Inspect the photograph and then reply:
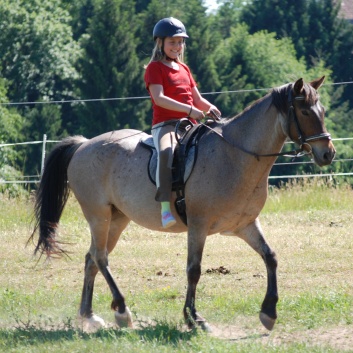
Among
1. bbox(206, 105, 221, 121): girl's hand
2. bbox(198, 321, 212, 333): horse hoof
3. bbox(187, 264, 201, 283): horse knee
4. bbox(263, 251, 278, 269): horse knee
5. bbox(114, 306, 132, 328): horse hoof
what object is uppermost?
bbox(206, 105, 221, 121): girl's hand

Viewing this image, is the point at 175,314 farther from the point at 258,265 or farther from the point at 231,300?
the point at 258,265

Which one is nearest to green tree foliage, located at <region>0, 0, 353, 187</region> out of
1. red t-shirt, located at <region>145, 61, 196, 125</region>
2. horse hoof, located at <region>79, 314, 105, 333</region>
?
horse hoof, located at <region>79, 314, 105, 333</region>

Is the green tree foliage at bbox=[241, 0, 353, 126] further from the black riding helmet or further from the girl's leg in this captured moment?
the girl's leg

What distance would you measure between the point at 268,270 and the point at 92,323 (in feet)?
6.19

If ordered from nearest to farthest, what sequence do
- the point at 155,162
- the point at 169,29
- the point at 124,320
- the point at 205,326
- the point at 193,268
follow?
the point at 205,326 < the point at 193,268 < the point at 169,29 < the point at 155,162 < the point at 124,320

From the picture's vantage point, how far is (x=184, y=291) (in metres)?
10.7

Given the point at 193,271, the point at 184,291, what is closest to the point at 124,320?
the point at 193,271

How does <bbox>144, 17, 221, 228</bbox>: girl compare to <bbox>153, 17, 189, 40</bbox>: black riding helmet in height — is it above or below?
below

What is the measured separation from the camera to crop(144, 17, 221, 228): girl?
8.73 meters

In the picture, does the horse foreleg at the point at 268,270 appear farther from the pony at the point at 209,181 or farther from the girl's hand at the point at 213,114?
the girl's hand at the point at 213,114

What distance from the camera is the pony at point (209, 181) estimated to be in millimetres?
8148

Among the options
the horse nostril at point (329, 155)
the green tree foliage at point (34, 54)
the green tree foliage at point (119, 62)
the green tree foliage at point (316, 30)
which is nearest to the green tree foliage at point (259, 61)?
the green tree foliage at point (119, 62)

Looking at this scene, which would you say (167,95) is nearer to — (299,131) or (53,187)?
(299,131)

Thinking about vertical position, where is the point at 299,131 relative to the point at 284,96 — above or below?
below
